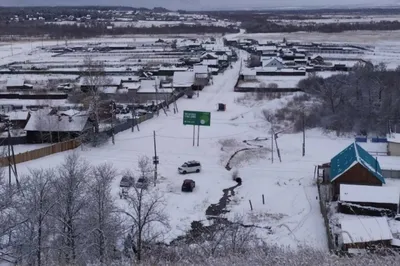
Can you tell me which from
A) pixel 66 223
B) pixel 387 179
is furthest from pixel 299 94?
pixel 66 223

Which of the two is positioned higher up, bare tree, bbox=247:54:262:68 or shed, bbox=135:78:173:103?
bare tree, bbox=247:54:262:68

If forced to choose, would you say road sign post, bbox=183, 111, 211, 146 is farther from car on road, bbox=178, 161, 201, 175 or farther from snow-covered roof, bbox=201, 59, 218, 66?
snow-covered roof, bbox=201, 59, 218, 66

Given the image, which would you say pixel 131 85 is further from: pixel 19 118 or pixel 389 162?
pixel 389 162

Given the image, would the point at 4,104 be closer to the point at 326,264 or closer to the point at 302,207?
the point at 302,207

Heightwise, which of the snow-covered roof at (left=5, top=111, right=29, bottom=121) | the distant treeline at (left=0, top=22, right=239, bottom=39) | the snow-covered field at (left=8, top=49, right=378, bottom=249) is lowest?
the snow-covered field at (left=8, top=49, right=378, bottom=249)

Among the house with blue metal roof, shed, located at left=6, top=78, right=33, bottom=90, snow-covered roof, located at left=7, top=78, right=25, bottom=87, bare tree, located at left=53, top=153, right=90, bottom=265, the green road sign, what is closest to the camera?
bare tree, located at left=53, top=153, right=90, bottom=265

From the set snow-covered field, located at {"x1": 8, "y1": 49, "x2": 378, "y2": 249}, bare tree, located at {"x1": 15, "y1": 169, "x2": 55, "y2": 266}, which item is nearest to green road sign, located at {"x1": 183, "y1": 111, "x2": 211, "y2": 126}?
snow-covered field, located at {"x1": 8, "y1": 49, "x2": 378, "y2": 249}

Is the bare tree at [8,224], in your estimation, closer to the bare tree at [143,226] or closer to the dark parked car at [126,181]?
the bare tree at [143,226]
